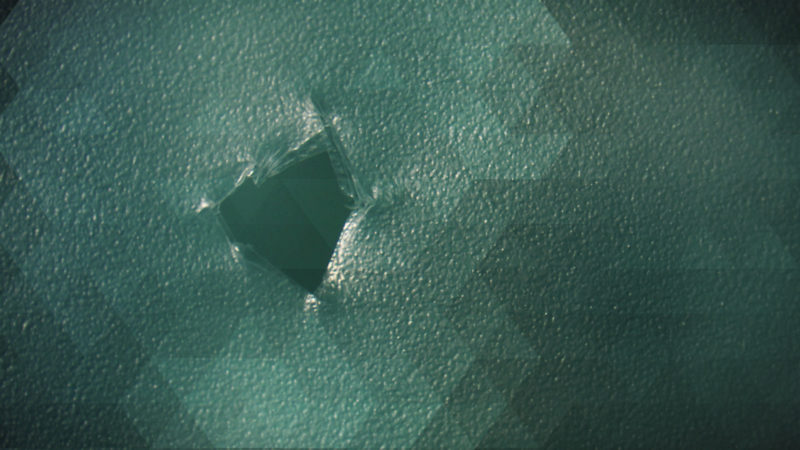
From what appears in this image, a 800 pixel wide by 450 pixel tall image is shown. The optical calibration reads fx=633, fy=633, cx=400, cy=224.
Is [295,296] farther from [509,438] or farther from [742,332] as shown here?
[742,332]

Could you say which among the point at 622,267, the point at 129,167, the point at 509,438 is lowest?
the point at 509,438

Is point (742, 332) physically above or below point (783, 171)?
below

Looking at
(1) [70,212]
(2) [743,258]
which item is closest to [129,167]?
(1) [70,212]

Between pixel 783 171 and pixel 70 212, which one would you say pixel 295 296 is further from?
pixel 783 171
